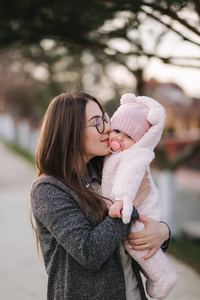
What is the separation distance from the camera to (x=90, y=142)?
1782mm

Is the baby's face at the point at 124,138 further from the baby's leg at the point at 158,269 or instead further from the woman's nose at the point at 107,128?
the baby's leg at the point at 158,269

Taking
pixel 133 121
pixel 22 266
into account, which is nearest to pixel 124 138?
pixel 133 121

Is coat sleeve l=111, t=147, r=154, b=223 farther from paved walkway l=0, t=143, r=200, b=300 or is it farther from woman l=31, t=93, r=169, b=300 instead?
paved walkway l=0, t=143, r=200, b=300

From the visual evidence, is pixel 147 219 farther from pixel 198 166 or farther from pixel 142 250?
pixel 198 166

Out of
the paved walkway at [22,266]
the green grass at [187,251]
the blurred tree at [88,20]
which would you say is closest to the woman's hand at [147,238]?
the paved walkway at [22,266]

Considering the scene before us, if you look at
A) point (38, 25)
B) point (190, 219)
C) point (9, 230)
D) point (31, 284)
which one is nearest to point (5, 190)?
point (9, 230)

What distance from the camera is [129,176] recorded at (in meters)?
1.64

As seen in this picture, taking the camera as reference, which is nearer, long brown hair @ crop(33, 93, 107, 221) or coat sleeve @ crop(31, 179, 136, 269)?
coat sleeve @ crop(31, 179, 136, 269)

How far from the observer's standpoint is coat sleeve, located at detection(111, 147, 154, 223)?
5.17 ft

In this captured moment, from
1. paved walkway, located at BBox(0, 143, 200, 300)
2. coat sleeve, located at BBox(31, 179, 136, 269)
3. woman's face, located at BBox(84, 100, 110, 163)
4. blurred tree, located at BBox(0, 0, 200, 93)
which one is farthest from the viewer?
paved walkway, located at BBox(0, 143, 200, 300)

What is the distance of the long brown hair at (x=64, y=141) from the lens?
1.74 m

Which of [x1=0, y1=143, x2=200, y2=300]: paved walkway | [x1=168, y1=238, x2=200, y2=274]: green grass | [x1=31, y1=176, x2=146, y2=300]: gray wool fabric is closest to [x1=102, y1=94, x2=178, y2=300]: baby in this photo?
[x1=31, y1=176, x2=146, y2=300]: gray wool fabric

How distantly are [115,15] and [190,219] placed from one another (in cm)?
566

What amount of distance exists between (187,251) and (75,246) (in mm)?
4005
